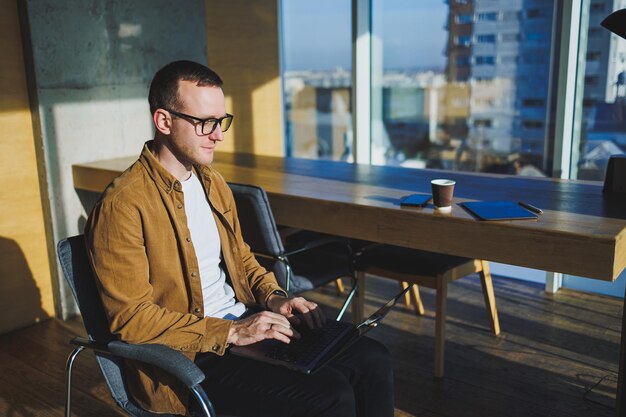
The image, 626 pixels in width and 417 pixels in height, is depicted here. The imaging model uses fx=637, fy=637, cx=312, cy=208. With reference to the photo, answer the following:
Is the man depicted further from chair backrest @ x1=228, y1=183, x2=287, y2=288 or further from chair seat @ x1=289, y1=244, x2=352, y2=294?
chair seat @ x1=289, y1=244, x2=352, y2=294

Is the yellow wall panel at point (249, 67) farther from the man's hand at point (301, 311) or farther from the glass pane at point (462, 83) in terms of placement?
the man's hand at point (301, 311)

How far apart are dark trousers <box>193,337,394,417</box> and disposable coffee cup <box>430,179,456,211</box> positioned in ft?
2.15

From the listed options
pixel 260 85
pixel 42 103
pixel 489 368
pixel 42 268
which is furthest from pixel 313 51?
pixel 489 368

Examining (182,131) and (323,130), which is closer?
(182,131)

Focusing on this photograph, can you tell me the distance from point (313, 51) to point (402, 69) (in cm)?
77

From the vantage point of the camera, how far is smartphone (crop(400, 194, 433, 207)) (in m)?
2.28

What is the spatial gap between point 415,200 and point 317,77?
8.09 feet

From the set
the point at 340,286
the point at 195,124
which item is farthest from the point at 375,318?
the point at 340,286

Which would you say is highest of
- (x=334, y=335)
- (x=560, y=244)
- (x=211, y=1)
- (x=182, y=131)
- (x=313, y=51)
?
(x=211, y=1)

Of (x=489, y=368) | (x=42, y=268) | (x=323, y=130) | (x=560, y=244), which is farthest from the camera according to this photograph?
(x=323, y=130)

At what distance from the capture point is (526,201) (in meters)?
2.34

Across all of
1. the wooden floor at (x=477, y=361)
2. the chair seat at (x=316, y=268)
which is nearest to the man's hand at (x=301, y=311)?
the chair seat at (x=316, y=268)

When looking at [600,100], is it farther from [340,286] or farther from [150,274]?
[150,274]

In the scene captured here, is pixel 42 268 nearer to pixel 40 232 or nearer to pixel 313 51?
pixel 40 232
